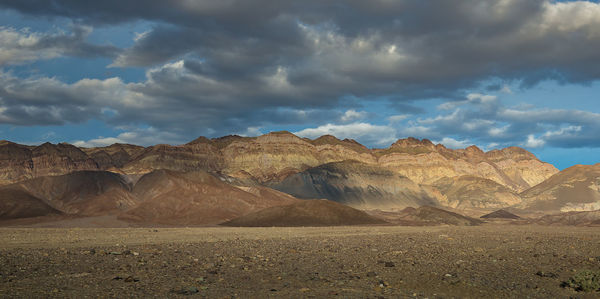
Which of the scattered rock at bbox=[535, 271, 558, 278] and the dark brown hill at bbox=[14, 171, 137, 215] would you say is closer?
the scattered rock at bbox=[535, 271, 558, 278]

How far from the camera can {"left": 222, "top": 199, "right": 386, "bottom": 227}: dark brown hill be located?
86.2 meters

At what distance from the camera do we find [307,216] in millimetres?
89125

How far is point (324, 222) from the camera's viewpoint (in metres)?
87.1

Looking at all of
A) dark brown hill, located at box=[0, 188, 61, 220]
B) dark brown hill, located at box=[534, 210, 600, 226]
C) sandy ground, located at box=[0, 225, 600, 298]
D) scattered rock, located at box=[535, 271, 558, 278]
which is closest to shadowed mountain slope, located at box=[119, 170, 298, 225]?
dark brown hill, located at box=[0, 188, 61, 220]

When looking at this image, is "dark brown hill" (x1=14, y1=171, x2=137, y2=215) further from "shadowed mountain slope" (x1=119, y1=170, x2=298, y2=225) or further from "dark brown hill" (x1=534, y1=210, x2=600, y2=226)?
"dark brown hill" (x1=534, y1=210, x2=600, y2=226)

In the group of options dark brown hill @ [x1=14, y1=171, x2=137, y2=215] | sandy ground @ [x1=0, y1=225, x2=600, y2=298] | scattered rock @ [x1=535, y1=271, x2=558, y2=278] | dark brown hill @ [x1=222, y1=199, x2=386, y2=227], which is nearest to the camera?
sandy ground @ [x1=0, y1=225, x2=600, y2=298]

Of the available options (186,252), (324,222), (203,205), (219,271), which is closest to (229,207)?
(203,205)

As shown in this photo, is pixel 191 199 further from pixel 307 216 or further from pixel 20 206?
pixel 20 206

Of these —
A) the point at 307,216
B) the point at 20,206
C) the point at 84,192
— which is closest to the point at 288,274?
the point at 307,216

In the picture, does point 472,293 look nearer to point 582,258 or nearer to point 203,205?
point 582,258

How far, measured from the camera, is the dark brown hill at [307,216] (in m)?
86.2

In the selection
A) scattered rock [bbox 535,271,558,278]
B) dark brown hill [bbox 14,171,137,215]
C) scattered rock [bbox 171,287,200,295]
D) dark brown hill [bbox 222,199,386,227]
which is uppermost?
dark brown hill [bbox 14,171,137,215]

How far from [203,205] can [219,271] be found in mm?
86995

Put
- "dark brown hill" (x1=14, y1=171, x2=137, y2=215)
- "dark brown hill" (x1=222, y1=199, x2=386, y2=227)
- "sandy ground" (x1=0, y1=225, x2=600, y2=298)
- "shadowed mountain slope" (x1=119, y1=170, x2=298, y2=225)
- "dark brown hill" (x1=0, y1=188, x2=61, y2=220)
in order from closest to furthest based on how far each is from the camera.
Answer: "sandy ground" (x1=0, y1=225, x2=600, y2=298)
"dark brown hill" (x1=222, y1=199, x2=386, y2=227)
"dark brown hill" (x1=0, y1=188, x2=61, y2=220)
"shadowed mountain slope" (x1=119, y1=170, x2=298, y2=225)
"dark brown hill" (x1=14, y1=171, x2=137, y2=215)
